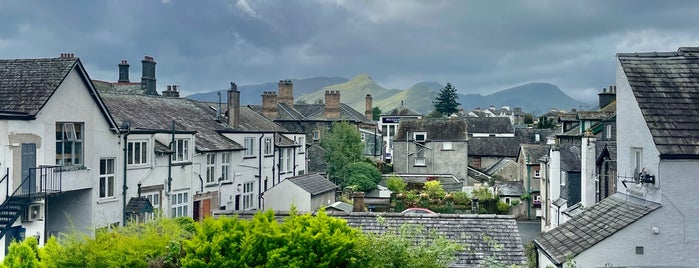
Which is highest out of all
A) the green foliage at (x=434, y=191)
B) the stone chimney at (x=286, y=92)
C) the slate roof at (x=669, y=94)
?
the stone chimney at (x=286, y=92)

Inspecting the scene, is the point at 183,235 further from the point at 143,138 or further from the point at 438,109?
the point at 438,109

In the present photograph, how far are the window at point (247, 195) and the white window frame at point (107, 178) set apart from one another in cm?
1603

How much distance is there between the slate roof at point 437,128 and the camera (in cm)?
7475

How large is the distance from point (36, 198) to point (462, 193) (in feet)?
123

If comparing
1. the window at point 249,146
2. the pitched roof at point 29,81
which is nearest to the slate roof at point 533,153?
the window at point 249,146

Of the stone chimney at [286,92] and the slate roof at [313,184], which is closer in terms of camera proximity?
the slate roof at [313,184]

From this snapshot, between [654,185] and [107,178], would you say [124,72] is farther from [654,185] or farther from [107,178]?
[654,185]

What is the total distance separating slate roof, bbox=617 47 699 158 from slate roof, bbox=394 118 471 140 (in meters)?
53.5

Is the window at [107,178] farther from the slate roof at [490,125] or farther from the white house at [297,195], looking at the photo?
the slate roof at [490,125]

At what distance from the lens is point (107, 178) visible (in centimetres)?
3341

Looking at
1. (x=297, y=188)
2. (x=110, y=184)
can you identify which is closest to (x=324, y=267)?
(x=110, y=184)

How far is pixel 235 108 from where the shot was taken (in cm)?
5084

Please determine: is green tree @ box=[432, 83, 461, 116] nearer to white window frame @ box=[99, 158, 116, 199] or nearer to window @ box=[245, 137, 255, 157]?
window @ box=[245, 137, 255, 157]

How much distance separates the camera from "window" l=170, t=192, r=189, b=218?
38.9 metres
